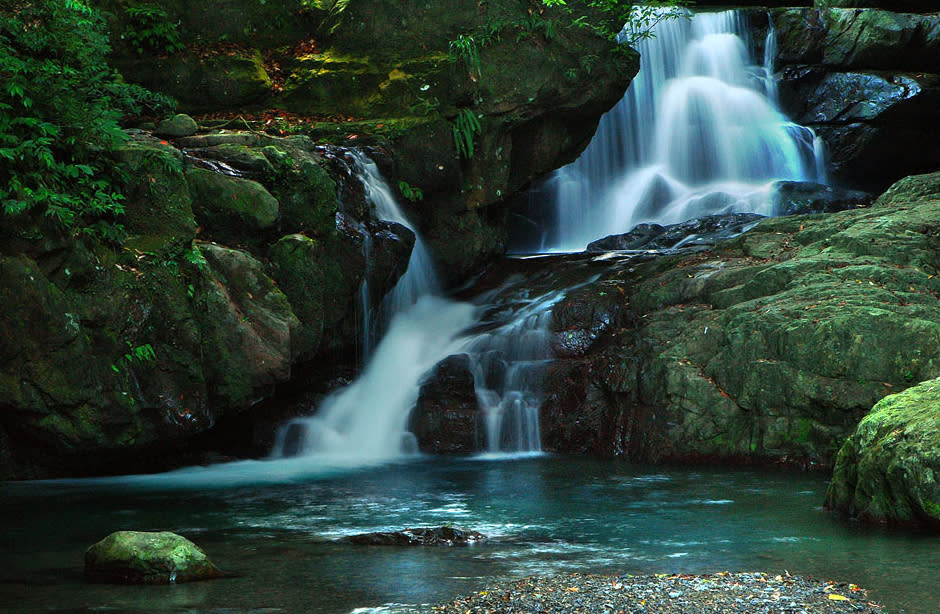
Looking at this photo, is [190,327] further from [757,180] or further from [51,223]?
[757,180]

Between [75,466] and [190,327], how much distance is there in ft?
6.34

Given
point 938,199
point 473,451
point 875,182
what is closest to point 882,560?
point 473,451

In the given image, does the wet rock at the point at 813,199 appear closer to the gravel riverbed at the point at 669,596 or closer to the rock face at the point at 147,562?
the gravel riverbed at the point at 669,596

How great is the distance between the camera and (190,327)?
9.16m

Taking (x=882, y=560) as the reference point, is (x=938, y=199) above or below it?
above

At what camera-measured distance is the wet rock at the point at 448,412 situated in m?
11.3

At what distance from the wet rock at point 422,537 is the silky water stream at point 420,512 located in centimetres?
18

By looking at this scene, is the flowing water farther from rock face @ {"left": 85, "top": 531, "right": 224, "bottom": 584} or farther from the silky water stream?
rock face @ {"left": 85, "top": 531, "right": 224, "bottom": 584}

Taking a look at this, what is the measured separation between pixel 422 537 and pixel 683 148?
47.2 feet

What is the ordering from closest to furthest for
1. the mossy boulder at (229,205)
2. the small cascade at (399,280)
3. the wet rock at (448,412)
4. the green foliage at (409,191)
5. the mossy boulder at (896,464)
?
1. the mossy boulder at (896,464)
2. the mossy boulder at (229,205)
3. the wet rock at (448,412)
4. the small cascade at (399,280)
5. the green foliage at (409,191)

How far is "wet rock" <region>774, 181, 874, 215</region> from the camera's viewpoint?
16.7 m

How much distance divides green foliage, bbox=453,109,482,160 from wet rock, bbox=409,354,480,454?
3.35 meters

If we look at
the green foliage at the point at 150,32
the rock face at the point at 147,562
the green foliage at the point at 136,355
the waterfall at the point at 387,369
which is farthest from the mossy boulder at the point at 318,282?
the rock face at the point at 147,562

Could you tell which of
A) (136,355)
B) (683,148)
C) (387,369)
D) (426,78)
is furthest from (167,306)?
(683,148)
